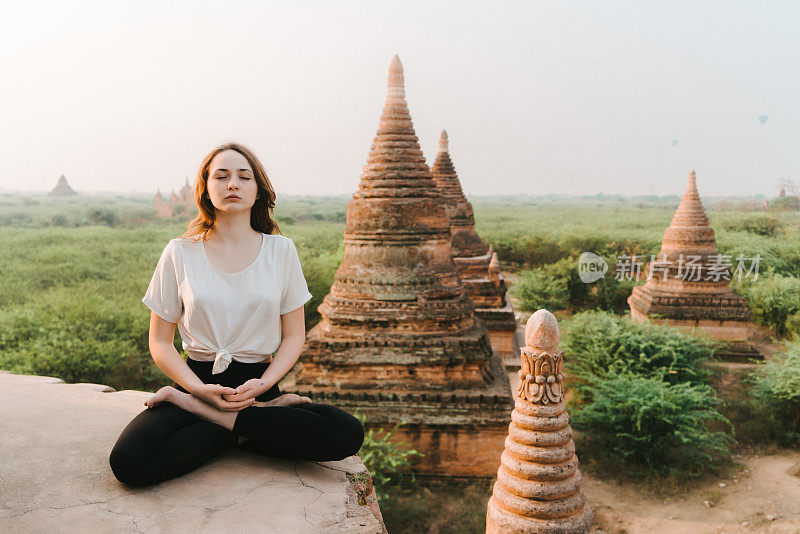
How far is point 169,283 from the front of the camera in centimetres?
280

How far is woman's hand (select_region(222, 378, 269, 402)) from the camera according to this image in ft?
8.79

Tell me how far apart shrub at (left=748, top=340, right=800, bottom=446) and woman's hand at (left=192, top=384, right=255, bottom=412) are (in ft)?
35.1

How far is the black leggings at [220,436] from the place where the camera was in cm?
243

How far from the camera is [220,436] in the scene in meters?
2.66

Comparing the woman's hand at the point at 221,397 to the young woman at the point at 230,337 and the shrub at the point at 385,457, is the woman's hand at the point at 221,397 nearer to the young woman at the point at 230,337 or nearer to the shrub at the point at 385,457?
the young woman at the point at 230,337

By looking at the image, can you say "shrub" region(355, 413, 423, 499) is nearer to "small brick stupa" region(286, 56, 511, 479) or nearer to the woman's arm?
"small brick stupa" region(286, 56, 511, 479)

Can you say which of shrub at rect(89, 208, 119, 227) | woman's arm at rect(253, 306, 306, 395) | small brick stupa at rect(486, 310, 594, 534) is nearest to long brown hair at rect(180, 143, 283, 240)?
woman's arm at rect(253, 306, 306, 395)

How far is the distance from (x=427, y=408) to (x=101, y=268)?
674 inches

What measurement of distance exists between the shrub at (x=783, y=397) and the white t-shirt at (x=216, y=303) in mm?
10636

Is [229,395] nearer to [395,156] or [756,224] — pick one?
[395,156]

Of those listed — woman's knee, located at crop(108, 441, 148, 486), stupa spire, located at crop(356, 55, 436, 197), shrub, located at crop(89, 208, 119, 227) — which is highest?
stupa spire, located at crop(356, 55, 436, 197)

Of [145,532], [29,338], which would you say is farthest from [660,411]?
[29,338]

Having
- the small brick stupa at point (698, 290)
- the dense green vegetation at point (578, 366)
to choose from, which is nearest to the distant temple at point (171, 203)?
the dense green vegetation at point (578, 366)

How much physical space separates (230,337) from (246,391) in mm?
289
